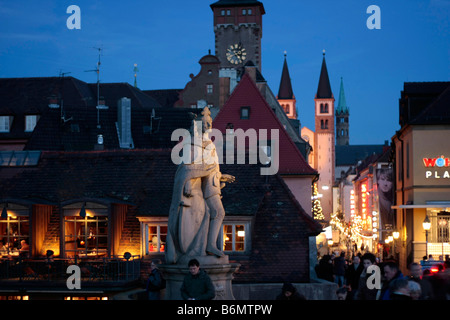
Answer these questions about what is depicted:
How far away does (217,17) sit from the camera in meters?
92.1

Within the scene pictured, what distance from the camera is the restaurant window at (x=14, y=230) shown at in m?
25.8

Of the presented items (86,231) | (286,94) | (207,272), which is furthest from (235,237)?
(286,94)

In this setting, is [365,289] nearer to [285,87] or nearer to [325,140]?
[285,87]

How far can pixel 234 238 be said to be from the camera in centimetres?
2438

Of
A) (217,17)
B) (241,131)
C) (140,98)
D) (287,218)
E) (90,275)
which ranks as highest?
(217,17)

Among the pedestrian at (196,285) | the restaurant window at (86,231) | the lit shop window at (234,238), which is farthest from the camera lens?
the restaurant window at (86,231)

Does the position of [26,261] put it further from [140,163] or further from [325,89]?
[325,89]

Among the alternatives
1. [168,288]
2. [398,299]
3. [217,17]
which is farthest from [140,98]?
[398,299]

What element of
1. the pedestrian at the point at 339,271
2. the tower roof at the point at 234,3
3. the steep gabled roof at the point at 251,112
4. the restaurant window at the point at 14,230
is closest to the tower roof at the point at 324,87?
the tower roof at the point at 234,3

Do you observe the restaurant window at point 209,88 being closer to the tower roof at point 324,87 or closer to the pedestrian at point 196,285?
the pedestrian at point 196,285

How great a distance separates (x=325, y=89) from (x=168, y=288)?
155m

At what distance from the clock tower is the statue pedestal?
76.6 metres

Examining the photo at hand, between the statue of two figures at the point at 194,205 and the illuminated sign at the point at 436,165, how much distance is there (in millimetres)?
24745

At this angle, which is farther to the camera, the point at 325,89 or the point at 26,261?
the point at 325,89
